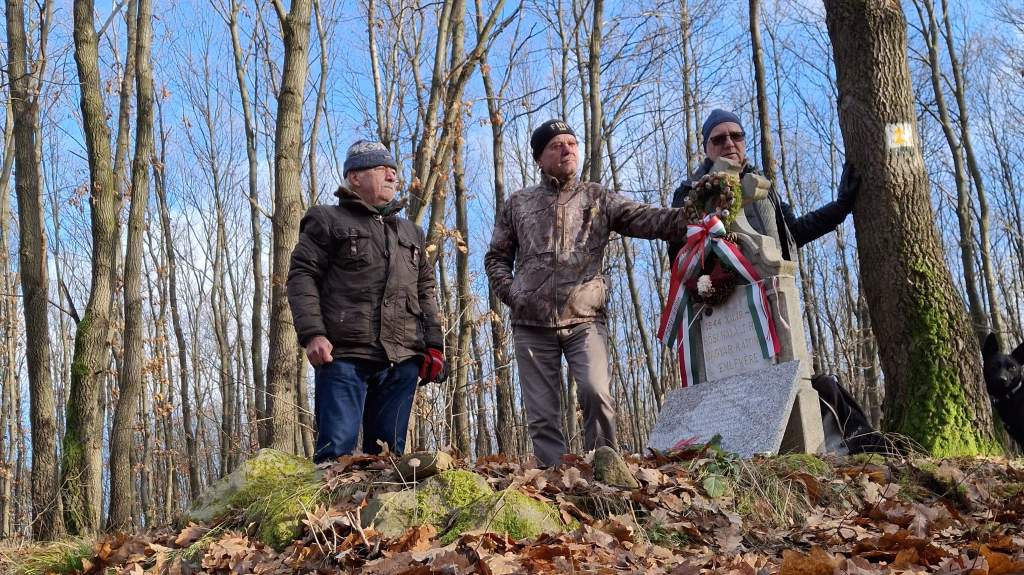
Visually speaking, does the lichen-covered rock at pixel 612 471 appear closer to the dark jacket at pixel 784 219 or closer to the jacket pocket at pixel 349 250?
the jacket pocket at pixel 349 250

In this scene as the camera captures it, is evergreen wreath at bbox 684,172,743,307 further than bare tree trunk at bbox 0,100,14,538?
No

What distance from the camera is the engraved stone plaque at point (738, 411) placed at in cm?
487

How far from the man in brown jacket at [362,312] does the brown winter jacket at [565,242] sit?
607 millimetres

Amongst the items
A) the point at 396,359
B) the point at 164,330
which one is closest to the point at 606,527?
the point at 396,359

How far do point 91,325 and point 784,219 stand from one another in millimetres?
7242

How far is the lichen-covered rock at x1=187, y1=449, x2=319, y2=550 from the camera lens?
3662 millimetres

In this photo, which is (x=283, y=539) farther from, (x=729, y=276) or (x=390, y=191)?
(x=729, y=276)

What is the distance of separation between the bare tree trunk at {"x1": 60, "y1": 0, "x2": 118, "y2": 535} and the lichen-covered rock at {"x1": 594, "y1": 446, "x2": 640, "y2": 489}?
20.5 feet

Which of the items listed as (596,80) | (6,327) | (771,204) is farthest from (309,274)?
(6,327)

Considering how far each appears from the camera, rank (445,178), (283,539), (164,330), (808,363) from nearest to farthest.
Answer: (283,539) → (808,363) → (445,178) → (164,330)

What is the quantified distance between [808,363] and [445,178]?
4254 millimetres

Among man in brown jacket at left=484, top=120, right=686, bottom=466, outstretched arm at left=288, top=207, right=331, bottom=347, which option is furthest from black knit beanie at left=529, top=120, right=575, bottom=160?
outstretched arm at left=288, top=207, right=331, bottom=347

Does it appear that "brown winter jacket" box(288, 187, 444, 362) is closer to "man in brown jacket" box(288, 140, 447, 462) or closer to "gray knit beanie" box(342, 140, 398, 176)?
"man in brown jacket" box(288, 140, 447, 462)

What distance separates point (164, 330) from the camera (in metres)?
22.4
